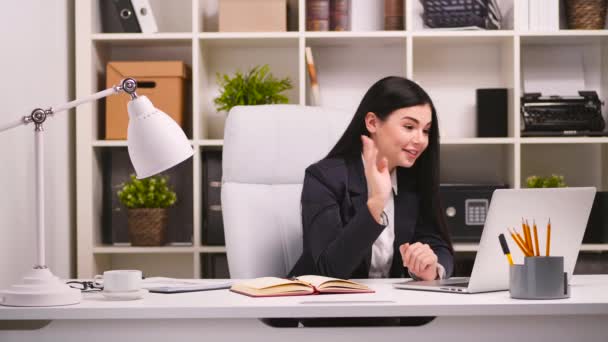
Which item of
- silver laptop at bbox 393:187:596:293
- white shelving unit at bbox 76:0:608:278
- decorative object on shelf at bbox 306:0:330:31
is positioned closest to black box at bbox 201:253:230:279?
white shelving unit at bbox 76:0:608:278

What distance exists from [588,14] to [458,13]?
517 mm

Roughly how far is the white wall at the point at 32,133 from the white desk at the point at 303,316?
0.99m

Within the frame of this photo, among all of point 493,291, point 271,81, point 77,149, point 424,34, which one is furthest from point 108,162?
point 493,291

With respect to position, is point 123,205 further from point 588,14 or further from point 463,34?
point 588,14

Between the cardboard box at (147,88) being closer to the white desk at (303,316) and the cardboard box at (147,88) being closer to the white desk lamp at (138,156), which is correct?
the white desk lamp at (138,156)

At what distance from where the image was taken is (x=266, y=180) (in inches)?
85.7

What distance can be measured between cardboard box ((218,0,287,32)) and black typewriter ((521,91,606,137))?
102 cm

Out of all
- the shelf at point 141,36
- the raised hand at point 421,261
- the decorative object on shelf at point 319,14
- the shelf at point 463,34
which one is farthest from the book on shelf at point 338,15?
the raised hand at point 421,261

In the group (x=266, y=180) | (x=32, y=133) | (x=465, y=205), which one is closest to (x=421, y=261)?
(x=266, y=180)

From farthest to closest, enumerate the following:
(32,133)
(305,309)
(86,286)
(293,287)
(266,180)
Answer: (32,133) → (266,180) → (86,286) → (293,287) → (305,309)

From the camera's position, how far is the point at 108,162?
3.18 m

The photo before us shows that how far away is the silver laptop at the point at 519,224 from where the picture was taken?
55.1 inches

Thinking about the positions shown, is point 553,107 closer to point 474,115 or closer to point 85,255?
point 474,115

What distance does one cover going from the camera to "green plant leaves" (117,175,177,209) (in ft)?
9.74
